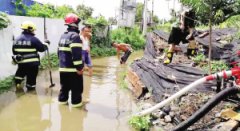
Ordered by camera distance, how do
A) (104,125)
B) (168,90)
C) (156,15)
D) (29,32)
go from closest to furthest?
(104,125) < (168,90) < (29,32) < (156,15)

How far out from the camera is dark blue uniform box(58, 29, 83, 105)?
6.45 m

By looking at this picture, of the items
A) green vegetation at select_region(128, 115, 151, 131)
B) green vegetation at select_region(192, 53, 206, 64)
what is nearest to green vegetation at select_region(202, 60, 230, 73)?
green vegetation at select_region(192, 53, 206, 64)

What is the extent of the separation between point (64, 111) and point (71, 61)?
106cm

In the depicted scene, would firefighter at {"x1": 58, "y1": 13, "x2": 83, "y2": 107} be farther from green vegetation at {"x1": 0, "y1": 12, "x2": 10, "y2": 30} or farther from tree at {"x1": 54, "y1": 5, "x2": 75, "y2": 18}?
tree at {"x1": 54, "y1": 5, "x2": 75, "y2": 18}

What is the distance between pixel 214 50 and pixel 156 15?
173 ft

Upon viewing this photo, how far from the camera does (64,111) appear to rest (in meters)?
6.59

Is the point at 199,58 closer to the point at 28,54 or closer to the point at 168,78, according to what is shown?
the point at 168,78

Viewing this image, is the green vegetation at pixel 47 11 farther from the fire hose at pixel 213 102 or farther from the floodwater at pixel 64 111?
the fire hose at pixel 213 102

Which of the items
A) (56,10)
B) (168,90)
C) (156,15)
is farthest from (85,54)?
(156,15)

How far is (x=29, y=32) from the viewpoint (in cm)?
779

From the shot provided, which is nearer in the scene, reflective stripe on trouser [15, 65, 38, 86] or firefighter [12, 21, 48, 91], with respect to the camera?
firefighter [12, 21, 48, 91]

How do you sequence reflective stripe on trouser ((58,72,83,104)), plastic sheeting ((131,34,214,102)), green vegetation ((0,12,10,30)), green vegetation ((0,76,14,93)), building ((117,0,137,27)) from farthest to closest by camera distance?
building ((117,0,137,27))
green vegetation ((0,12,10,30))
green vegetation ((0,76,14,93))
reflective stripe on trouser ((58,72,83,104))
plastic sheeting ((131,34,214,102))

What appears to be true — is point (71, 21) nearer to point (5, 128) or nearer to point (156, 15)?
point (5, 128)

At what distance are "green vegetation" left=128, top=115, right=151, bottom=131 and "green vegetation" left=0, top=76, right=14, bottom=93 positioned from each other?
382cm
